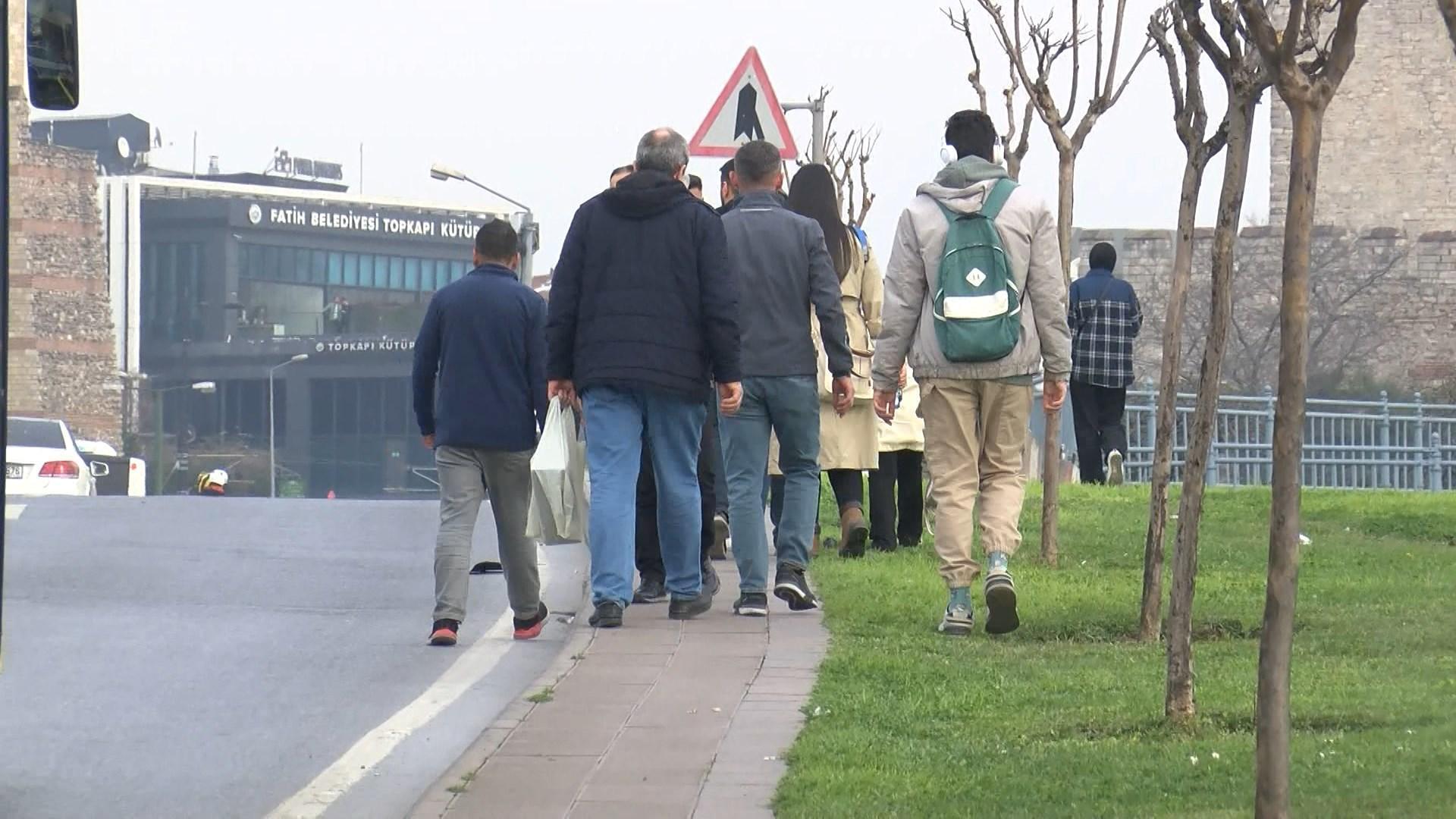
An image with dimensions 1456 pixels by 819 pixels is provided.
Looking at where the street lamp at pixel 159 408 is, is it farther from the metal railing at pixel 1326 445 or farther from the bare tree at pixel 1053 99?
the bare tree at pixel 1053 99

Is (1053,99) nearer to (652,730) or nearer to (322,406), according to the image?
(652,730)

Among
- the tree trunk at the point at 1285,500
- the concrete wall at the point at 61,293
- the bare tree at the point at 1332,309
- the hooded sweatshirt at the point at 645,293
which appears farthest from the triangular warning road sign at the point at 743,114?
the concrete wall at the point at 61,293

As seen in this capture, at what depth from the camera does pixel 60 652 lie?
9.44 metres

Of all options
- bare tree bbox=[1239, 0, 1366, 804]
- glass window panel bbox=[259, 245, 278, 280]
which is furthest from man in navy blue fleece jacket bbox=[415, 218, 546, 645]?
glass window panel bbox=[259, 245, 278, 280]

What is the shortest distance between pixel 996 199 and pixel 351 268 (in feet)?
435

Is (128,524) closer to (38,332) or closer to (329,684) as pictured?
(329,684)

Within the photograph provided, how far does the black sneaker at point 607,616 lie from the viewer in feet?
31.4

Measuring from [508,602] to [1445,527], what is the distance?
22.7 ft

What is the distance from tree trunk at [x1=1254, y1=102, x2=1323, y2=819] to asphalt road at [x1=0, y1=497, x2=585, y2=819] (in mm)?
2218

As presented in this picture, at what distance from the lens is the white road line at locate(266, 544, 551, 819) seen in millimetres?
6414

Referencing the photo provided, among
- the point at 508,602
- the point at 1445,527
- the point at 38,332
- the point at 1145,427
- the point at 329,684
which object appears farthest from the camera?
the point at 38,332

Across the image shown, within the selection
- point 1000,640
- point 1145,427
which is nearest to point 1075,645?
point 1000,640

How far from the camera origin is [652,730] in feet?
23.1

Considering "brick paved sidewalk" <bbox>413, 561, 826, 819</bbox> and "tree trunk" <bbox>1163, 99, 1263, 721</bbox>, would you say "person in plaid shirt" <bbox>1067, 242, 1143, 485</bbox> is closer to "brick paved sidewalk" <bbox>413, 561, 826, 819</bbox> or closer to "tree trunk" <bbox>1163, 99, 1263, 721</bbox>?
"brick paved sidewalk" <bbox>413, 561, 826, 819</bbox>
